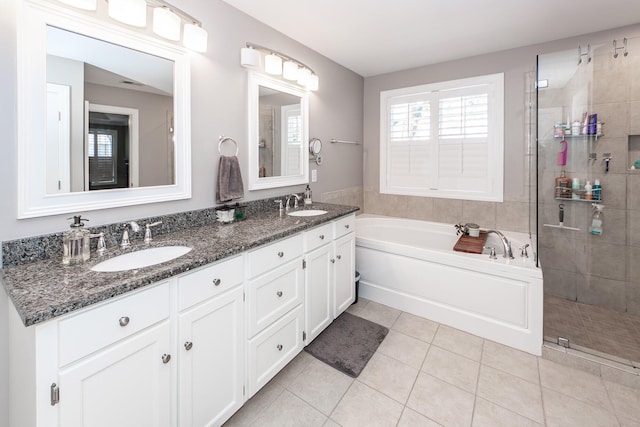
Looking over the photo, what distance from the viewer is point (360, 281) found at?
2.95 metres

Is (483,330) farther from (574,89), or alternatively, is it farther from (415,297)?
(574,89)

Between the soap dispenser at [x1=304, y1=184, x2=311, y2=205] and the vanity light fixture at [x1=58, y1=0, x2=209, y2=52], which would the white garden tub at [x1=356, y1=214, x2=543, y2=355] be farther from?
the vanity light fixture at [x1=58, y1=0, x2=209, y2=52]

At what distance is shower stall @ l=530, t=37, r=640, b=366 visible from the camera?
93.6 inches

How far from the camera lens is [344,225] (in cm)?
239

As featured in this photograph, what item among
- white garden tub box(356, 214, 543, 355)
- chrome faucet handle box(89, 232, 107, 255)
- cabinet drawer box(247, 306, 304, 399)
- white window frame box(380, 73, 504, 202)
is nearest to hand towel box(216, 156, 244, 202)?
chrome faucet handle box(89, 232, 107, 255)

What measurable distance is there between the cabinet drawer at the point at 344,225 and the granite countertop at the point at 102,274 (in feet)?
1.81

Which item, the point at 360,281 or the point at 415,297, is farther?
the point at 360,281

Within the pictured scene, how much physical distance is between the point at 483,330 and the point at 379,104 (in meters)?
2.66

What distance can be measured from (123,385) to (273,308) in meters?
0.78

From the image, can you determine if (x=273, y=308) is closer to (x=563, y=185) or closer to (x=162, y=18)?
(x=162, y=18)

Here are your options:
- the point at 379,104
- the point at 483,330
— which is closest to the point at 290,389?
the point at 483,330

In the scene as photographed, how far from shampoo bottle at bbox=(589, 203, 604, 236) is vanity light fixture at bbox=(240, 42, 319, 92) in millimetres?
2619

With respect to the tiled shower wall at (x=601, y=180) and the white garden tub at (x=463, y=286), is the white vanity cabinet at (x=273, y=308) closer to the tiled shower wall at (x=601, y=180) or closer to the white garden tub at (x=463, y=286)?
the white garden tub at (x=463, y=286)

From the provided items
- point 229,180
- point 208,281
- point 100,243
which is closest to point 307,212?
point 229,180
